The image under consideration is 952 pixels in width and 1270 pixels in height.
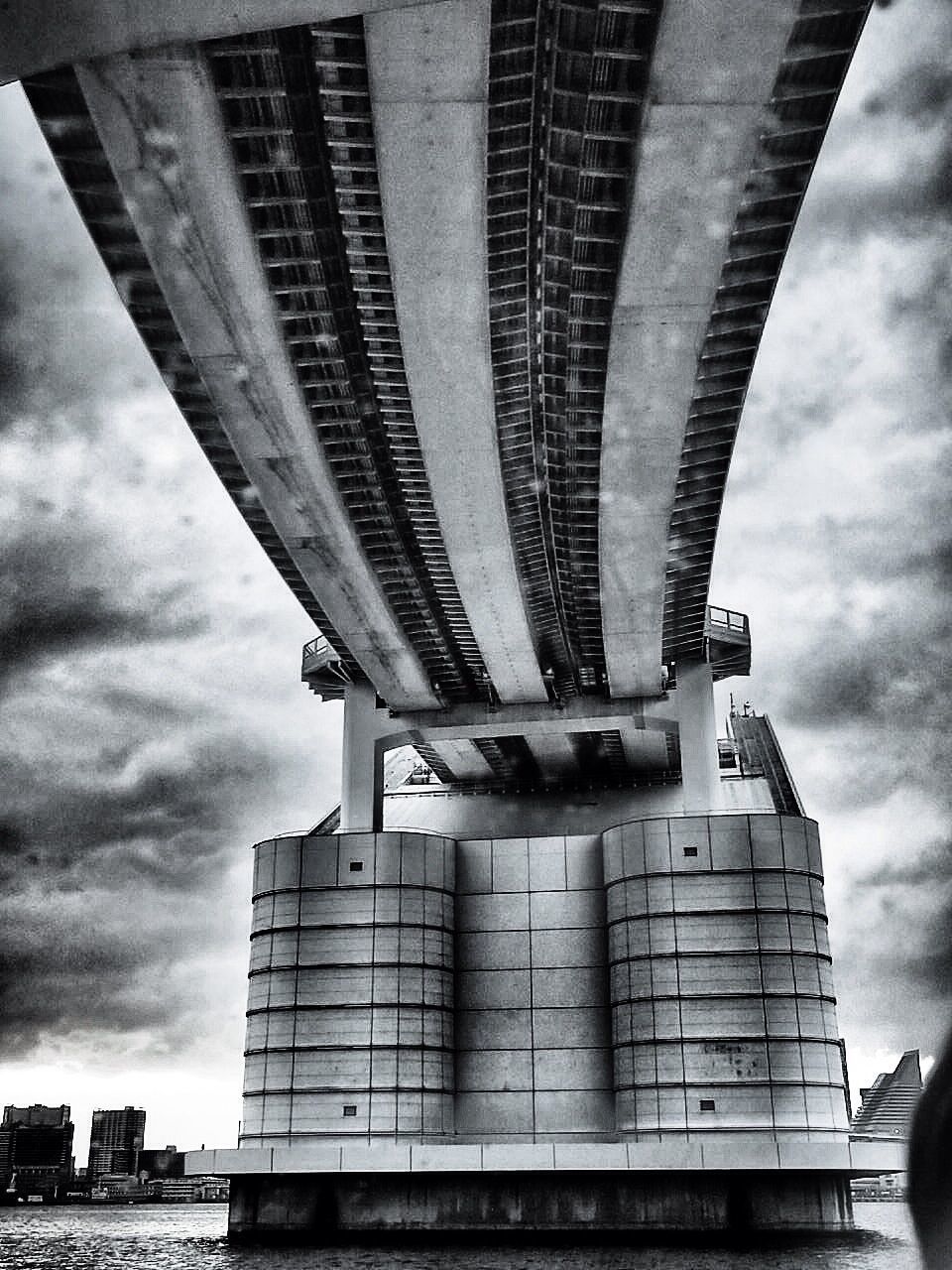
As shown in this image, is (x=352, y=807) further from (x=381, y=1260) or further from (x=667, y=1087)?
(x=381, y=1260)

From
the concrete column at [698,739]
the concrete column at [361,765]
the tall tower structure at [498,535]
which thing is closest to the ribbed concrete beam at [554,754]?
the tall tower structure at [498,535]

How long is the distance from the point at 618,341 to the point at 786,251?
3.37m

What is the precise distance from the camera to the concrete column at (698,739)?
135 feet

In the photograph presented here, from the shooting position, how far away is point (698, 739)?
4131cm

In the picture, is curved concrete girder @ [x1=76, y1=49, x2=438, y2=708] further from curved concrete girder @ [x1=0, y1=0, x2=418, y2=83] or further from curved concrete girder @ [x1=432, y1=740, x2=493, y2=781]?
curved concrete girder @ [x1=432, y1=740, x2=493, y2=781]

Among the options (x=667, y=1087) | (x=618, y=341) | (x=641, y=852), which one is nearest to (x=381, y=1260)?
(x=667, y=1087)

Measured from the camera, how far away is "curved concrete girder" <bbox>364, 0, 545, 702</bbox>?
17.0m

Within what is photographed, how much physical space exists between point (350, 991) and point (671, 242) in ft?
82.7

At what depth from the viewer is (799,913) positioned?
1484 inches

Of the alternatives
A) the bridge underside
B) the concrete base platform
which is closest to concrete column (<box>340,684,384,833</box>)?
the bridge underside

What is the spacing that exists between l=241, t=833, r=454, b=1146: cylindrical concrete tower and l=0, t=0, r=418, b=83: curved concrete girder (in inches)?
1163

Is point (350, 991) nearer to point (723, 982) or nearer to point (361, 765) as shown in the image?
point (361, 765)

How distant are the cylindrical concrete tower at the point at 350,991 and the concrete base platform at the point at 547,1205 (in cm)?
171

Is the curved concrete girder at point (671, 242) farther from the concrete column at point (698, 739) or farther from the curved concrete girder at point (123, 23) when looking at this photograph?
the concrete column at point (698, 739)
